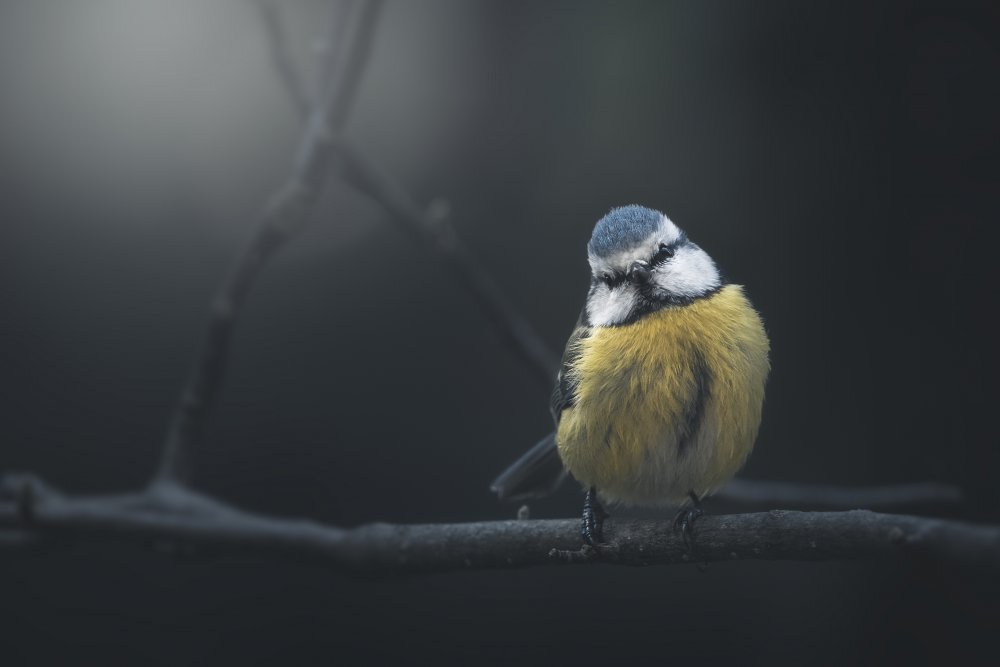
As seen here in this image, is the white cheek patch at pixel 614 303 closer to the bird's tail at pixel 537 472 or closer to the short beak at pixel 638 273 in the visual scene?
the short beak at pixel 638 273

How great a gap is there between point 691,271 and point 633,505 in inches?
9.3

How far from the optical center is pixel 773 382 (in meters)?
0.97

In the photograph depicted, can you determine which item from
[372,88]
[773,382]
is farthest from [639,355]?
[372,88]

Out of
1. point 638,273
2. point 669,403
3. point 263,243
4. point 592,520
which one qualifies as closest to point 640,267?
point 638,273

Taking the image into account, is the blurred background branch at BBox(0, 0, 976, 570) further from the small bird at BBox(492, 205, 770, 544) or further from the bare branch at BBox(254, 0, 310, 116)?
the small bird at BBox(492, 205, 770, 544)

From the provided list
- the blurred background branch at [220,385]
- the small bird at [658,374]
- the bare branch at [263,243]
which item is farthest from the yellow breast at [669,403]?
the bare branch at [263,243]

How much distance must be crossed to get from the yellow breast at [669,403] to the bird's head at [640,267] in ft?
0.04

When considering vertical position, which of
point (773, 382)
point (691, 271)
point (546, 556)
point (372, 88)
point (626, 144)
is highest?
point (372, 88)

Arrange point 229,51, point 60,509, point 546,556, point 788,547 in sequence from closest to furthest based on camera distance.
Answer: point 788,547 < point 546,556 < point 60,509 < point 229,51

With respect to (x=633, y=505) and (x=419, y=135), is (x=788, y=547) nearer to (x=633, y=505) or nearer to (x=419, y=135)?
(x=633, y=505)

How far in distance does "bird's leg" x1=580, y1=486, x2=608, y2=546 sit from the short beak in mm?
202

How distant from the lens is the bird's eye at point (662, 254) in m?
0.81

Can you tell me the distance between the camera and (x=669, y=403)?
81cm

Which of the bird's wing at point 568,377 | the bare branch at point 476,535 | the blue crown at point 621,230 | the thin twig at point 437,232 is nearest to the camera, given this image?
the bare branch at point 476,535
